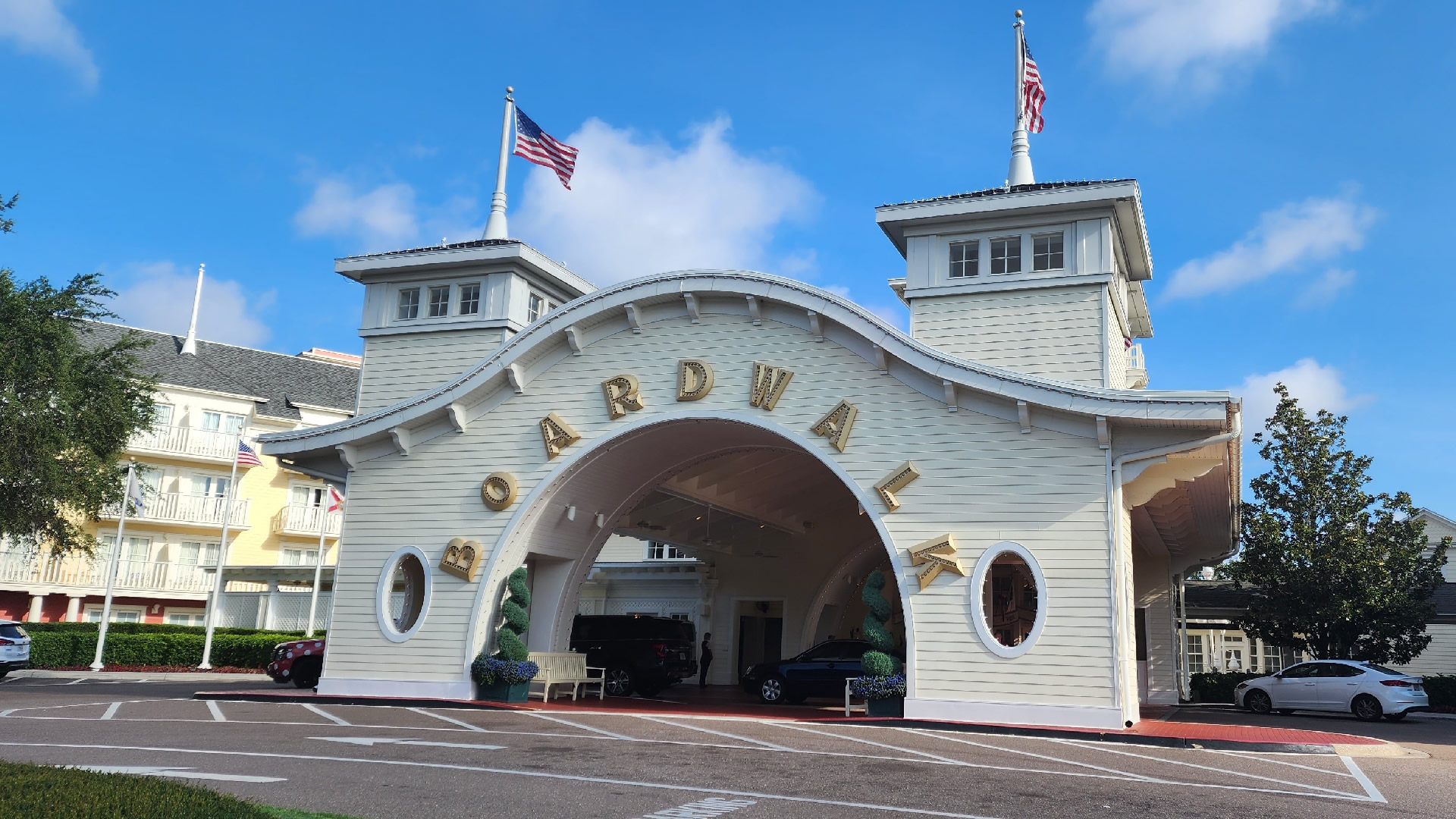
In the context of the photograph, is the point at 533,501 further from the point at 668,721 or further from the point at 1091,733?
the point at 1091,733

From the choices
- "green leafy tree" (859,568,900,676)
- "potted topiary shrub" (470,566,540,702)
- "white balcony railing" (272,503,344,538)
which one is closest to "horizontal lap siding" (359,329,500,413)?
"potted topiary shrub" (470,566,540,702)

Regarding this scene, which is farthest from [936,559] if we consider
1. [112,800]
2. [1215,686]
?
[1215,686]

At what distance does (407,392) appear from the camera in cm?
2431

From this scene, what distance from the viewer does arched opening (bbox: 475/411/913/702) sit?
66.7ft

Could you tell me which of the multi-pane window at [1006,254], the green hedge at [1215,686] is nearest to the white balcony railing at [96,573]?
the multi-pane window at [1006,254]

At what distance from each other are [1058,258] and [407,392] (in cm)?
1394

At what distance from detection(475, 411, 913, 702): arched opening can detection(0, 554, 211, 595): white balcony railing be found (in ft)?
58.8

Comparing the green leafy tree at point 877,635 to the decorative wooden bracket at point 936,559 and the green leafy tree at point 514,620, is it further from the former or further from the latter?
the green leafy tree at point 514,620

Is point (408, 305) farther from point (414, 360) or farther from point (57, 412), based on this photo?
point (57, 412)

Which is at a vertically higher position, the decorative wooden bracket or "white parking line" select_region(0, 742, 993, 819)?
the decorative wooden bracket

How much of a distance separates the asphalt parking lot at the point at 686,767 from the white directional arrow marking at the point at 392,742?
0.17ft

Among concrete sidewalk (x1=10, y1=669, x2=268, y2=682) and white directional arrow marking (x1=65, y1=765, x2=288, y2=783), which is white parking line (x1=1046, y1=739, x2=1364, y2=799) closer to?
white directional arrow marking (x1=65, y1=765, x2=288, y2=783)

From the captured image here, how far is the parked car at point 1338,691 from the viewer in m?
21.7

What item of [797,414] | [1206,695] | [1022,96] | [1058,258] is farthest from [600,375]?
[1206,695]
